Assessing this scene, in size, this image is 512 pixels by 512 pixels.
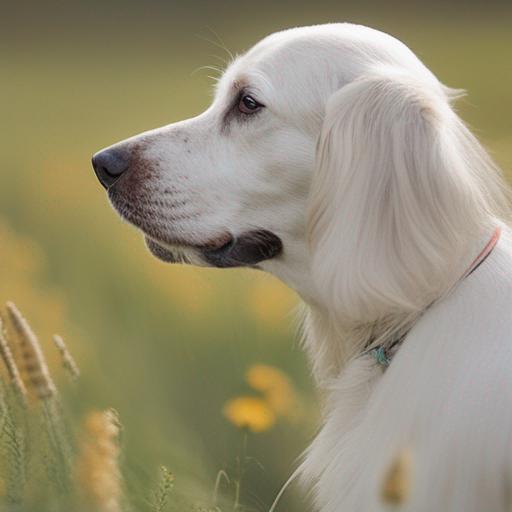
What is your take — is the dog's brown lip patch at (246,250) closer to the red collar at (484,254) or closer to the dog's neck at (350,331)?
the dog's neck at (350,331)

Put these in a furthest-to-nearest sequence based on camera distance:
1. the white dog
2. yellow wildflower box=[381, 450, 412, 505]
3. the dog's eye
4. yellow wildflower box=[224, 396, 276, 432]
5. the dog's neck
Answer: yellow wildflower box=[224, 396, 276, 432], the dog's eye, the dog's neck, the white dog, yellow wildflower box=[381, 450, 412, 505]

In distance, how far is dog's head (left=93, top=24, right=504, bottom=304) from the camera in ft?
8.48

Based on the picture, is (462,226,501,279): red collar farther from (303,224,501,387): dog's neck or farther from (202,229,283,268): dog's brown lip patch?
(202,229,283,268): dog's brown lip patch

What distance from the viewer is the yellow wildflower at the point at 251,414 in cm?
350

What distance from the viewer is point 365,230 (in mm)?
2580

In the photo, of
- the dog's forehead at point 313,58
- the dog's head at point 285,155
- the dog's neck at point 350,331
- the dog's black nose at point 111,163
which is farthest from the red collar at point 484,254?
the dog's black nose at point 111,163

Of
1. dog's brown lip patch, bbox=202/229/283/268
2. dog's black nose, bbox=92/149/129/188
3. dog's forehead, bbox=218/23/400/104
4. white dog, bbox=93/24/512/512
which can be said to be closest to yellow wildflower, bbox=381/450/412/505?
white dog, bbox=93/24/512/512

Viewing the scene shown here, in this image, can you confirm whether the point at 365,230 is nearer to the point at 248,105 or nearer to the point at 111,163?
the point at 248,105

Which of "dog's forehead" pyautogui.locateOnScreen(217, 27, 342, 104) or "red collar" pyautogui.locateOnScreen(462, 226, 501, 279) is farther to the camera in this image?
"dog's forehead" pyautogui.locateOnScreen(217, 27, 342, 104)

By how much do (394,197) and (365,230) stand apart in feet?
0.32

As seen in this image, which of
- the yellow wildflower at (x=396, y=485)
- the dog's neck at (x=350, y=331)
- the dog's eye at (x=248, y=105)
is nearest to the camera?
the yellow wildflower at (x=396, y=485)

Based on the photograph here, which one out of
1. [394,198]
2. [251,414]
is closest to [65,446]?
[251,414]

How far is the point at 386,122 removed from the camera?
2.57 m

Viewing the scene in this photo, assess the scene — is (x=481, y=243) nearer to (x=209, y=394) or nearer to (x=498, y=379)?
(x=498, y=379)
